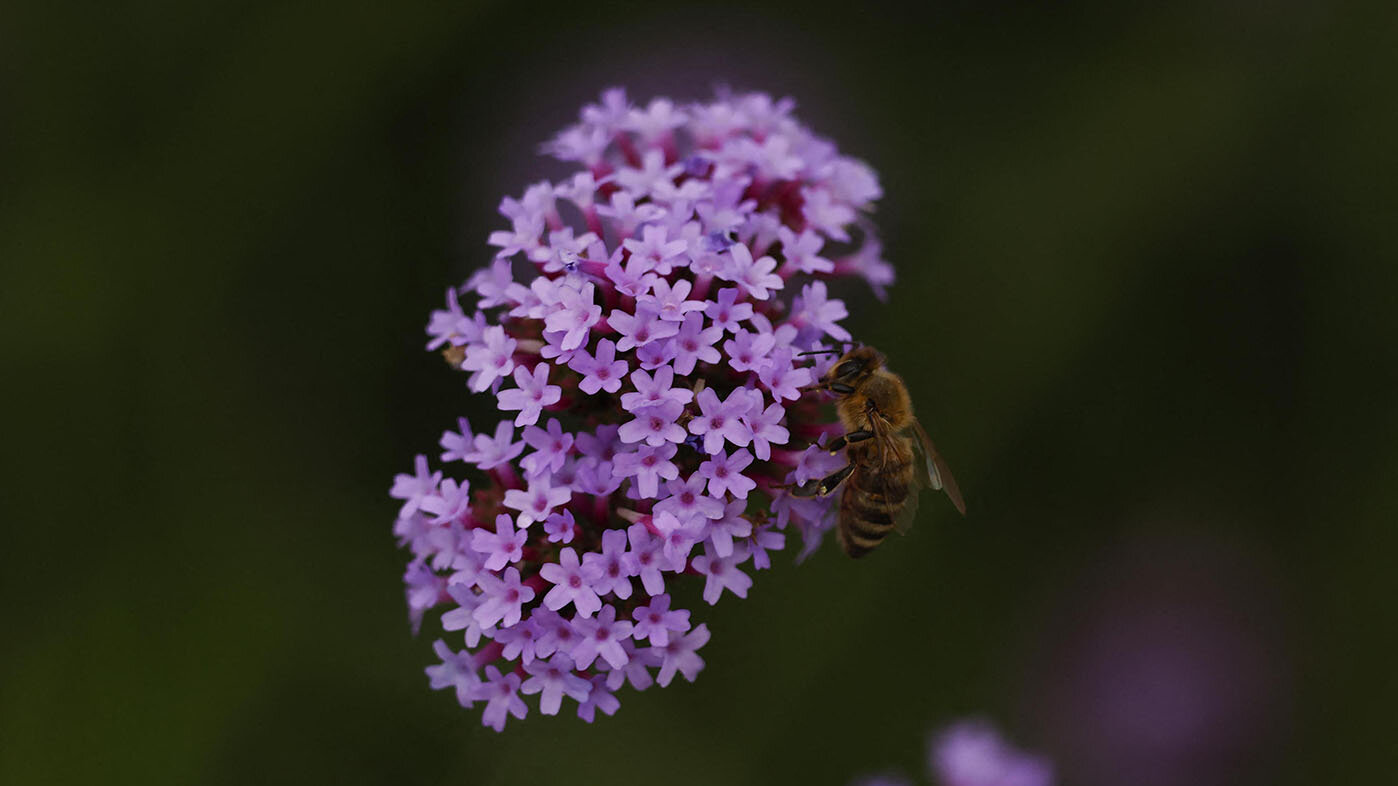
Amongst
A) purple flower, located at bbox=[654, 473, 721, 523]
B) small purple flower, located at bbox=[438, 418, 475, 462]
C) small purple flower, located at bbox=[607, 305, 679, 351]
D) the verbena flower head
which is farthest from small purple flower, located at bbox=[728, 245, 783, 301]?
small purple flower, located at bbox=[438, 418, 475, 462]

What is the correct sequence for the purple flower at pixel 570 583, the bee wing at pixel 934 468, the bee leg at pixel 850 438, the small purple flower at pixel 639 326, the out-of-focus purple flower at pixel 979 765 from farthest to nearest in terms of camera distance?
the out-of-focus purple flower at pixel 979 765 < the bee wing at pixel 934 468 < the bee leg at pixel 850 438 < the small purple flower at pixel 639 326 < the purple flower at pixel 570 583

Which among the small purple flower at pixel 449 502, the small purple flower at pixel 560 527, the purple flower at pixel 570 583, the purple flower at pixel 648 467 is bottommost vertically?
the purple flower at pixel 570 583

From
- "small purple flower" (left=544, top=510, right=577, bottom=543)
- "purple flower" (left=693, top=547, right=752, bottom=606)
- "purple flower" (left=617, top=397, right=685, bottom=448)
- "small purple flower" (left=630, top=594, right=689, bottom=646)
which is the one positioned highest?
"purple flower" (left=617, top=397, right=685, bottom=448)

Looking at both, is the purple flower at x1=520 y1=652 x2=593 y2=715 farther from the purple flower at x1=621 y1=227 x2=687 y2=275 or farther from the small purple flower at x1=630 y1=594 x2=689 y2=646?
the purple flower at x1=621 y1=227 x2=687 y2=275

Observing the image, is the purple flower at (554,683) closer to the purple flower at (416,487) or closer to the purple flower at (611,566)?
the purple flower at (611,566)

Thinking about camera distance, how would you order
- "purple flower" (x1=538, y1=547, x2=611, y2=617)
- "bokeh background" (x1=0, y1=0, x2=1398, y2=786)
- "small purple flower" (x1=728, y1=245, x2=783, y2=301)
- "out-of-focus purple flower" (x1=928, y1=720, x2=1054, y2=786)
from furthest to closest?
"bokeh background" (x1=0, y1=0, x2=1398, y2=786)
"out-of-focus purple flower" (x1=928, y1=720, x2=1054, y2=786)
"small purple flower" (x1=728, y1=245, x2=783, y2=301)
"purple flower" (x1=538, y1=547, x2=611, y2=617)

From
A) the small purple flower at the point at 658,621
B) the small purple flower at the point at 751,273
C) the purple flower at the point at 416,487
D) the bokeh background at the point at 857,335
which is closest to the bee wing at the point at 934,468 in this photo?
the small purple flower at the point at 751,273

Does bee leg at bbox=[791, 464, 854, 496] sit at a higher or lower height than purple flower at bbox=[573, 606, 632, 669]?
higher

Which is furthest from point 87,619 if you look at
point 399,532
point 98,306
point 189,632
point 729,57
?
point 729,57
